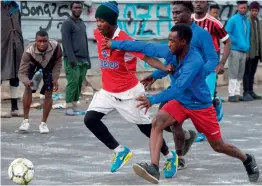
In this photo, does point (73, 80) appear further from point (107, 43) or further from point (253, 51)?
point (107, 43)

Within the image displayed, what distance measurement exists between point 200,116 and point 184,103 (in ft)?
0.64

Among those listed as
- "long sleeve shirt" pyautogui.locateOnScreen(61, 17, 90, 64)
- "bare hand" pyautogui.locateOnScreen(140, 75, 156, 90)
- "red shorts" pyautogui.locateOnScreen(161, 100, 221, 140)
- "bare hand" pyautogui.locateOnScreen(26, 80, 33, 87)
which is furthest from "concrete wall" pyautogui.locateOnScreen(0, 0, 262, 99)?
"red shorts" pyautogui.locateOnScreen(161, 100, 221, 140)

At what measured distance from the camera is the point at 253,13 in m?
16.0

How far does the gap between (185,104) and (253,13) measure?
8.25m

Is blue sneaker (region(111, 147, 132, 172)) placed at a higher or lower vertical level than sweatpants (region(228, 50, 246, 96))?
higher

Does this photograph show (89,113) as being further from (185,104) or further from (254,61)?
(254,61)

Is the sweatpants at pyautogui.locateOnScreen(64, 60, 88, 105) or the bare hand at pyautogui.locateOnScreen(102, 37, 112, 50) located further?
the sweatpants at pyautogui.locateOnScreen(64, 60, 88, 105)

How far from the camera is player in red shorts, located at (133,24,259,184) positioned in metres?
7.91

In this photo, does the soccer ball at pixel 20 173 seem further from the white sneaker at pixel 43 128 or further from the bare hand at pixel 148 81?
the white sneaker at pixel 43 128

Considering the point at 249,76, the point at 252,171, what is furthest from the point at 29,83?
the point at 249,76

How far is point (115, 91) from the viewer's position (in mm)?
8766

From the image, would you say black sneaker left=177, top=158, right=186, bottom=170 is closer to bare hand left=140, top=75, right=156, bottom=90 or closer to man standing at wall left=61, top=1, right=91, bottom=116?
bare hand left=140, top=75, right=156, bottom=90

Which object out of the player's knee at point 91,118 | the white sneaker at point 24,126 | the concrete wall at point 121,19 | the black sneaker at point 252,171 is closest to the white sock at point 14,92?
the white sneaker at point 24,126

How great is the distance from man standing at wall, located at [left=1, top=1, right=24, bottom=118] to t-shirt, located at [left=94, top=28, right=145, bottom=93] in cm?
445
